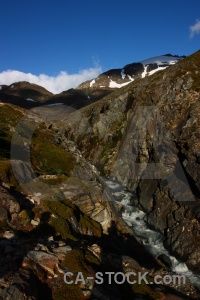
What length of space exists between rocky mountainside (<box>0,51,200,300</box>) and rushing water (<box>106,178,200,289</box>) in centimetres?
82

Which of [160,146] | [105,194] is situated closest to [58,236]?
[105,194]

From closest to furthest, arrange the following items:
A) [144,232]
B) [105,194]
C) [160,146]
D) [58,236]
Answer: [58,236]
[105,194]
[144,232]
[160,146]

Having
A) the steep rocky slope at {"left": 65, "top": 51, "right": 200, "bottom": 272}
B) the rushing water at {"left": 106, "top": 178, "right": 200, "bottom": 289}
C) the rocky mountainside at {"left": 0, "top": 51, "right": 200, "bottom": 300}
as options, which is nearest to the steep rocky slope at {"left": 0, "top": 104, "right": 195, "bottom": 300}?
the rocky mountainside at {"left": 0, "top": 51, "right": 200, "bottom": 300}

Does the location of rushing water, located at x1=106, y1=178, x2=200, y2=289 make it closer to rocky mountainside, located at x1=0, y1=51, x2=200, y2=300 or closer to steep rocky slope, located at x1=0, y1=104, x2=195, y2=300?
rocky mountainside, located at x1=0, y1=51, x2=200, y2=300

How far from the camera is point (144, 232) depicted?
3638 centimetres

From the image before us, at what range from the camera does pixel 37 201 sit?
22.5 metres

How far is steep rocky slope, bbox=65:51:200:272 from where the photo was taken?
3592cm

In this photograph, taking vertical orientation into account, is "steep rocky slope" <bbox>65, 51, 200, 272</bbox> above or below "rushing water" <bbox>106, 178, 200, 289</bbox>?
above

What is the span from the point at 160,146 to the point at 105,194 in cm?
2008

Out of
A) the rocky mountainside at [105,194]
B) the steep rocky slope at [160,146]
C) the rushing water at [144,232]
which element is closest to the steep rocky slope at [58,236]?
the rocky mountainside at [105,194]

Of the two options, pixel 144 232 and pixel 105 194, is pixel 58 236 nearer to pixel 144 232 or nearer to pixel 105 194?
pixel 105 194

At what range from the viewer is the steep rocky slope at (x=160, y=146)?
3592cm

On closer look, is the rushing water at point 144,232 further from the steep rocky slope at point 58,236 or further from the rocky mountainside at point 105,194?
the steep rocky slope at point 58,236

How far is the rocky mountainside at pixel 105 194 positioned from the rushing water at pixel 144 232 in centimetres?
82
